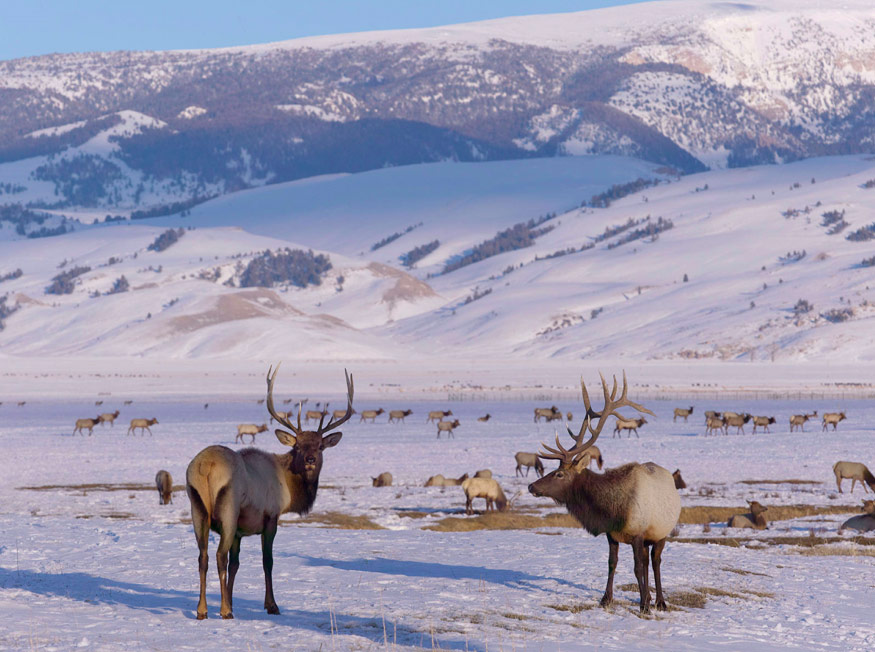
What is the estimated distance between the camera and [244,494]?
1155cm

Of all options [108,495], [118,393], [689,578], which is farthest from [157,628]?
[118,393]

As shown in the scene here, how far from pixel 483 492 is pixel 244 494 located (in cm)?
1354

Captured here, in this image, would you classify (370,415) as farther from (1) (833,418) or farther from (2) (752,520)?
(2) (752,520)

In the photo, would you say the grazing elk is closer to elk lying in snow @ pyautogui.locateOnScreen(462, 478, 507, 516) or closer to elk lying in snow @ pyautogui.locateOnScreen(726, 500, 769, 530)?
elk lying in snow @ pyautogui.locateOnScreen(726, 500, 769, 530)

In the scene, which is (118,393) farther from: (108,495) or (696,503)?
(696,503)

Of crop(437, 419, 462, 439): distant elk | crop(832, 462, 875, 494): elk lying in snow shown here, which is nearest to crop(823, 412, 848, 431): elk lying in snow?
crop(437, 419, 462, 439): distant elk

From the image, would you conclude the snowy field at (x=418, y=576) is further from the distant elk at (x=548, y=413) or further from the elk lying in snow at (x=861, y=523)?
the distant elk at (x=548, y=413)

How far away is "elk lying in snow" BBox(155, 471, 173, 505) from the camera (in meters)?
25.2

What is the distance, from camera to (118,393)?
85000mm

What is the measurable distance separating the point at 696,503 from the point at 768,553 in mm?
7895

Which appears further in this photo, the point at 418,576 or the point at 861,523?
the point at 861,523

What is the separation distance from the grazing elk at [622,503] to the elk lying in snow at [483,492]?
10.9m

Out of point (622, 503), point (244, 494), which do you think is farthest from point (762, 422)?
point (244, 494)

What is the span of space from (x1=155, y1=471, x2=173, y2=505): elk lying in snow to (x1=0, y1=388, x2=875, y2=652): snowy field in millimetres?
465
